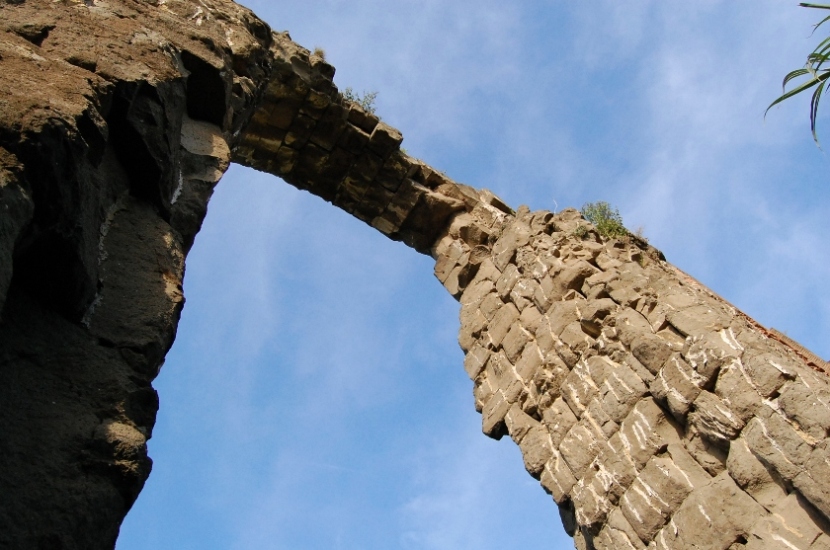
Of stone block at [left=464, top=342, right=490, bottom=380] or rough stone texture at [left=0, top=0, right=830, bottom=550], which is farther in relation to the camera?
stone block at [left=464, top=342, right=490, bottom=380]

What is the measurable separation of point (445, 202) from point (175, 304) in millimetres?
6515

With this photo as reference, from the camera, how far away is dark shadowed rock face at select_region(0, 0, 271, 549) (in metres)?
2.19

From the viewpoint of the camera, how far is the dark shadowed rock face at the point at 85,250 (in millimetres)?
2191

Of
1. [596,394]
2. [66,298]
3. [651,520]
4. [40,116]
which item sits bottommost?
[66,298]

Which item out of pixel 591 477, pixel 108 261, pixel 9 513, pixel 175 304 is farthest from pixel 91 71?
pixel 591 477

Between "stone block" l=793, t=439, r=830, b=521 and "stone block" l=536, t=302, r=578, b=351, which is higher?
"stone block" l=536, t=302, r=578, b=351

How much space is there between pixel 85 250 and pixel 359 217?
23.8 feet

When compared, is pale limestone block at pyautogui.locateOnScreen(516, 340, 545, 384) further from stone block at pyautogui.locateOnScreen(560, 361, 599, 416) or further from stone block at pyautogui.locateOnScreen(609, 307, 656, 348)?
stone block at pyautogui.locateOnScreen(609, 307, 656, 348)

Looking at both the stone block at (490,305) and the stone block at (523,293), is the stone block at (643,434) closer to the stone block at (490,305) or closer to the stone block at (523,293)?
the stone block at (523,293)

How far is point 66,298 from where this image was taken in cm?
262

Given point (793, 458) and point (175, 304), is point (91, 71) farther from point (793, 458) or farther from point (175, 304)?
point (793, 458)

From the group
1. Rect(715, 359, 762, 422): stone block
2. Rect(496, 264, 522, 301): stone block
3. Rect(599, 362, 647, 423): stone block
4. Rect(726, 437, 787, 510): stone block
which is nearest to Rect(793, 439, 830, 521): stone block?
Rect(726, 437, 787, 510): stone block

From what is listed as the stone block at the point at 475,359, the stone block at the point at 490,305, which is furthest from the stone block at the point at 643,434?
the stone block at the point at 490,305

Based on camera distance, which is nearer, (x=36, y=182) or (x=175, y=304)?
(x=36, y=182)
